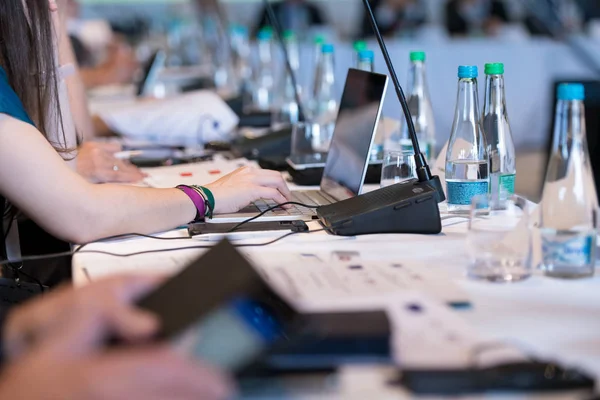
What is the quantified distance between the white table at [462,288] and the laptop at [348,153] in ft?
0.34

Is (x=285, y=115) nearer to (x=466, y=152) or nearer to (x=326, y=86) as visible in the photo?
(x=326, y=86)

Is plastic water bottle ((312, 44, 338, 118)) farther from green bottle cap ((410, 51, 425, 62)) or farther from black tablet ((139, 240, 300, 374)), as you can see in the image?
black tablet ((139, 240, 300, 374))

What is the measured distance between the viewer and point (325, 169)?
1.65 m

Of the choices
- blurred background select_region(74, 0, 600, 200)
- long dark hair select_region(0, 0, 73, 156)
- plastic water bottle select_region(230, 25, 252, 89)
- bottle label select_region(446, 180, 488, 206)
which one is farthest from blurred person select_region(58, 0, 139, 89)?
bottle label select_region(446, 180, 488, 206)

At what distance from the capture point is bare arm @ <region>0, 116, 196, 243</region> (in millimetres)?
1251

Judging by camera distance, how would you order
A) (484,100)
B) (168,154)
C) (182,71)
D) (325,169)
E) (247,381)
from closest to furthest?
(247,381), (484,100), (325,169), (168,154), (182,71)

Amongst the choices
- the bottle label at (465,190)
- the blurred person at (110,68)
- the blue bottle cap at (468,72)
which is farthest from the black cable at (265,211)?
the blurred person at (110,68)

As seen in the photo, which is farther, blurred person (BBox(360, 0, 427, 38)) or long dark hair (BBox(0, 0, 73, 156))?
blurred person (BBox(360, 0, 427, 38))

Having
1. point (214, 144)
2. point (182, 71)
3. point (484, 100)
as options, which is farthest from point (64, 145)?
point (182, 71)

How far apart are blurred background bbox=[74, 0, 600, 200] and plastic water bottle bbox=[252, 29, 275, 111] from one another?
6 cm

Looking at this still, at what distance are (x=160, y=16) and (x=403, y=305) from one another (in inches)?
312

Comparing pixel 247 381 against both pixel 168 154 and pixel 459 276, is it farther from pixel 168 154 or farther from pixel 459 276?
pixel 168 154

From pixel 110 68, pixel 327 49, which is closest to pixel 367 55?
pixel 327 49

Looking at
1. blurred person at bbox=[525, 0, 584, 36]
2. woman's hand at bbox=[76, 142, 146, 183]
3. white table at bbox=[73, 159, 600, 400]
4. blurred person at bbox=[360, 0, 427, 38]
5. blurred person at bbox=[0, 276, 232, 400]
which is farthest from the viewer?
blurred person at bbox=[360, 0, 427, 38]
